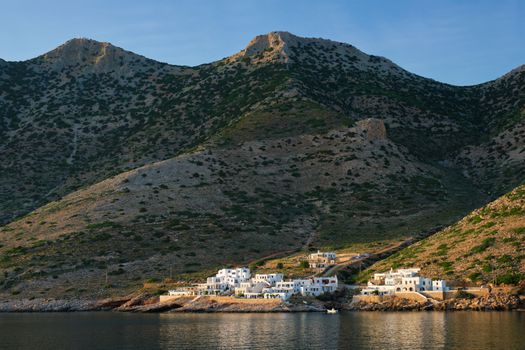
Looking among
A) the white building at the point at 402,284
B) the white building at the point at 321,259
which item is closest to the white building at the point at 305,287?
the white building at the point at 402,284

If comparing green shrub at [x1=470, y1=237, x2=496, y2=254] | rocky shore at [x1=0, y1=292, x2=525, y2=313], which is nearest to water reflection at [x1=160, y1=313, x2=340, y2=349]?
rocky shore at [x1=0, y1=292, x2=525, y2=313]

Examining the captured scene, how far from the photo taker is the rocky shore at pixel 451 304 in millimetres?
91125

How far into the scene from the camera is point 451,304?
95.6 m

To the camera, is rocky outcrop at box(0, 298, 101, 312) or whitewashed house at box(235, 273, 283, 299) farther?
A: rocky outcrop at box(0, 298, 101, 312)

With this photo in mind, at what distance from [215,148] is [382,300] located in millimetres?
79145

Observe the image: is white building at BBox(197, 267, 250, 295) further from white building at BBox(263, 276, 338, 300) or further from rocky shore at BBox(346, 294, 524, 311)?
rocky shore at BBox(346, 294, 524, 311)

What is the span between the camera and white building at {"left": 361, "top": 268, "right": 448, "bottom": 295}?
9938cm

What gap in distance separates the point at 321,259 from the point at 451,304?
2987cm

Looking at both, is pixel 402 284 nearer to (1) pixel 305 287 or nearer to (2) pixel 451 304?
(2) pixel 451 304

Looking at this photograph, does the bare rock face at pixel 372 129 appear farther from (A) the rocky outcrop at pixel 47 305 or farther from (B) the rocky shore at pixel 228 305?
(A) the rocky outcrop at pixel 47 305

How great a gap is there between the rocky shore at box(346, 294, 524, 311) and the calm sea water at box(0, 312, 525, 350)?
4.17 m

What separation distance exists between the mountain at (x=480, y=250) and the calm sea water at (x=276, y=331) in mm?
10396

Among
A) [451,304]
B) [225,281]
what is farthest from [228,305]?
[451,304]

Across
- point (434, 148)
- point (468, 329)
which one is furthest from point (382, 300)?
point (434, 148)
